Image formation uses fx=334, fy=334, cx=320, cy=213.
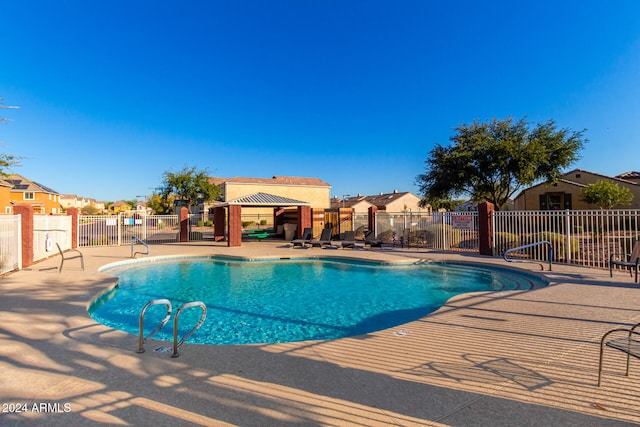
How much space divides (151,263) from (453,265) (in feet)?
38.3

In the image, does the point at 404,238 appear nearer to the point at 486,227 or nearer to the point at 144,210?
the point at 486,227

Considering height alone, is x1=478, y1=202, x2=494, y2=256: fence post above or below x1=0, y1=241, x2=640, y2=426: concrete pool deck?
above

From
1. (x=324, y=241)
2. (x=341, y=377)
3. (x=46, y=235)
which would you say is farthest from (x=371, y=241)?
(x=341, y=377)

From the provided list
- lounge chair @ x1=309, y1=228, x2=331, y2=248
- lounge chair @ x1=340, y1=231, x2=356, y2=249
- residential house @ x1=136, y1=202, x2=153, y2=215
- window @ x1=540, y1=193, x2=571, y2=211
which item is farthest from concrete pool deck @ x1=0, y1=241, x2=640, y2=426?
window @ x1=540, y1=193, x2=571, y2=211

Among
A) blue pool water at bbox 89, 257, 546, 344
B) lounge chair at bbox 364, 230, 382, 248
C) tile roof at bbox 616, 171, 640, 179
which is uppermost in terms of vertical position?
tile roof at bbox 616, 171, 640, 179

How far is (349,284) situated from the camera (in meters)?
10.2

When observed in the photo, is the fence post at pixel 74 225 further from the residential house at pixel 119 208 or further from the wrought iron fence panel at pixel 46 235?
the residential house at pixel 119 208

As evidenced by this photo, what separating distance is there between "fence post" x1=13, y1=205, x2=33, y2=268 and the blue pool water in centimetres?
247

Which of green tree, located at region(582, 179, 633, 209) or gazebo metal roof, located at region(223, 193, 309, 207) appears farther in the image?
green tree, located at region(582, 179, 633, 209)

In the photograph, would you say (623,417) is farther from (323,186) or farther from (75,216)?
(323,186)

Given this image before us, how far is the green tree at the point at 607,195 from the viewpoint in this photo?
2365 cm

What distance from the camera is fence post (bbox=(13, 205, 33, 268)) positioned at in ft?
34.2

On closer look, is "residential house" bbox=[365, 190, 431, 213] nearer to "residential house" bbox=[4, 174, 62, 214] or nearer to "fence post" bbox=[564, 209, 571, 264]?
"fence post" bbox=[564, 209, 571, 264]

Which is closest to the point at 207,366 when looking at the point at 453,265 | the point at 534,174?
the point at 453,265
